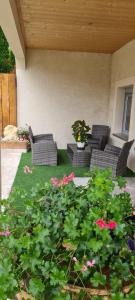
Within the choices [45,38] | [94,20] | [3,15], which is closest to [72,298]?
[3,15]

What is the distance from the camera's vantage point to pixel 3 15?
303 cm

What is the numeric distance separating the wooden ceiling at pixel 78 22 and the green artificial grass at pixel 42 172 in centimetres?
252

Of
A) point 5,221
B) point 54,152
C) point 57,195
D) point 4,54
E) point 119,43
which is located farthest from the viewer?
point 4,54

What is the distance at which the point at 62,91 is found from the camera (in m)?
7.50

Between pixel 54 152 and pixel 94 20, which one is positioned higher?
pixel 94 20

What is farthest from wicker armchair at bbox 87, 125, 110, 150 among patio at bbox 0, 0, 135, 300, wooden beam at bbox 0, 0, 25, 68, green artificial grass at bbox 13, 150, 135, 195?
wooden beam at bbox 0, 0, 25, 68

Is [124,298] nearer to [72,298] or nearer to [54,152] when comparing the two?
[72,298]

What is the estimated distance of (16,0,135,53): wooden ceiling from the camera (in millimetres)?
3643

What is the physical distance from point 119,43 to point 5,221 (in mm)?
5917

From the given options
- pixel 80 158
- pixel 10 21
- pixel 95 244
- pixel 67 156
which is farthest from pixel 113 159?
pixel 95 244

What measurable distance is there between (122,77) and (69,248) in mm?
6000

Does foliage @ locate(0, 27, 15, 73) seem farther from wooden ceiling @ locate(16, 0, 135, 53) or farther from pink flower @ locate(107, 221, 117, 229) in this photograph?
pink flower @ locate(107, 221, 117, 229)

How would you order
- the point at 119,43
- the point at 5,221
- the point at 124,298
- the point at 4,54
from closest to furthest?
the point at 124,298
the point at 5,221
the point at 119,43
the point at 4,54

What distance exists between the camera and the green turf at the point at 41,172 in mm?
4270
